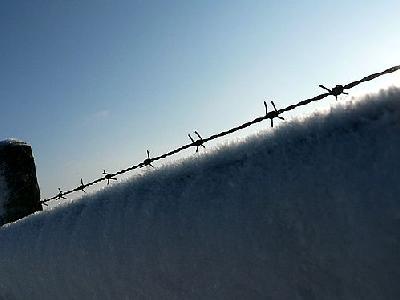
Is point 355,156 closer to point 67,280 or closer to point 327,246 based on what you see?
point 327,246

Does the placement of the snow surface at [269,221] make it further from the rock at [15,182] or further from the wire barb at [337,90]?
the rock at [15,182]

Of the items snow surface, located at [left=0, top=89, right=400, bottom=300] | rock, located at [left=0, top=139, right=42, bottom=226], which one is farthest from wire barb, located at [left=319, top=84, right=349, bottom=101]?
rock, located at [left=0, top=139, right=42, bottom=226]

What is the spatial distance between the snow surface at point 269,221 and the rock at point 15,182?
6.45 ft

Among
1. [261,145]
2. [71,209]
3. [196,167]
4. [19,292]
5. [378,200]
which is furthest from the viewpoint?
[19,292]

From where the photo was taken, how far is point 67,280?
1.55 meters

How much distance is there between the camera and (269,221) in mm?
937

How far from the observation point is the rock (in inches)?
127

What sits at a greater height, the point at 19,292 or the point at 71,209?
the point at 71,209

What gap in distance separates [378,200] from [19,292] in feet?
4.92

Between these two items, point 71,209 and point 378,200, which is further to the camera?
point 71,209

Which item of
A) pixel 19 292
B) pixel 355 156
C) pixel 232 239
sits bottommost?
pixel 19 292

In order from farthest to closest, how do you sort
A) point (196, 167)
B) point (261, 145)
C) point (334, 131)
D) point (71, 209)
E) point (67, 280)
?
1. point (71, 209)
2. point (67, 280)
3. point (196, 167)
4. point (261, 145)
5. point (334, 131)

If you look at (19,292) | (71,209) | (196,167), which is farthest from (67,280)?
(196,167)

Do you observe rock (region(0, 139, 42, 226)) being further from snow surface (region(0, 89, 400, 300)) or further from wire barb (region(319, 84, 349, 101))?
wire barb (region(319, 84, 349, 101))
